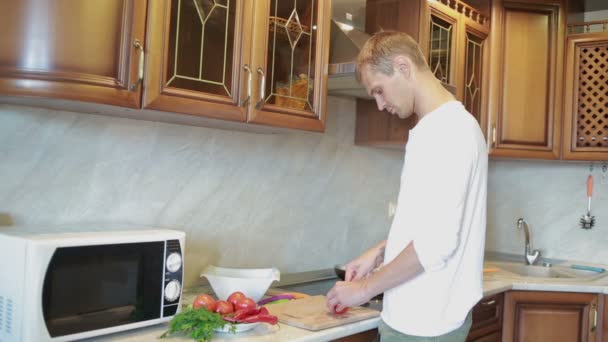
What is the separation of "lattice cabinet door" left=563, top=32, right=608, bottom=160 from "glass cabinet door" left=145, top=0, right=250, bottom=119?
192 cm

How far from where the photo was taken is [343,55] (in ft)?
7.04

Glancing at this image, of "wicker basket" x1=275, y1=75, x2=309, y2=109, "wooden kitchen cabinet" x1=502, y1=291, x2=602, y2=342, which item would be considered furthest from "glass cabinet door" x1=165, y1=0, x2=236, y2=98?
"wooden kitchen cabinet" x1=502, y1=291, x2=602, y2=342

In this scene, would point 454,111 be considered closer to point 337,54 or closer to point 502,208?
point 337,54

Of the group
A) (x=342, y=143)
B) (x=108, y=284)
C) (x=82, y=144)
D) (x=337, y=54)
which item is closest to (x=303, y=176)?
(x=342, y=143)

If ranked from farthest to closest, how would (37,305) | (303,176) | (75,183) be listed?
(303,176) → (75,183) → (37,305)

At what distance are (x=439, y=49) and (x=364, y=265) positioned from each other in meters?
1.14

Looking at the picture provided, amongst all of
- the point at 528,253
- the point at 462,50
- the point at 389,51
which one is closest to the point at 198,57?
the point at 389,51

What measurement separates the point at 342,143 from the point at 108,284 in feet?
4.90

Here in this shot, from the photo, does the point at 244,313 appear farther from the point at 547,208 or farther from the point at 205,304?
the point at 547,208

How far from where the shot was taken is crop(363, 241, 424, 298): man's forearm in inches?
55.8

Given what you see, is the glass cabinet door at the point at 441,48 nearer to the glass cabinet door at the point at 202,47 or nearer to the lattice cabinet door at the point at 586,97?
the lattice cabinet door at the point at 586,97

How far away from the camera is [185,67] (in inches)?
60.4

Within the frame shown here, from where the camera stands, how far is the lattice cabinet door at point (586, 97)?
2838 millimetres

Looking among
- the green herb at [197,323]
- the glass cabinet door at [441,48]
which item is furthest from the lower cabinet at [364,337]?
the glass cabinet door at [441,48]
